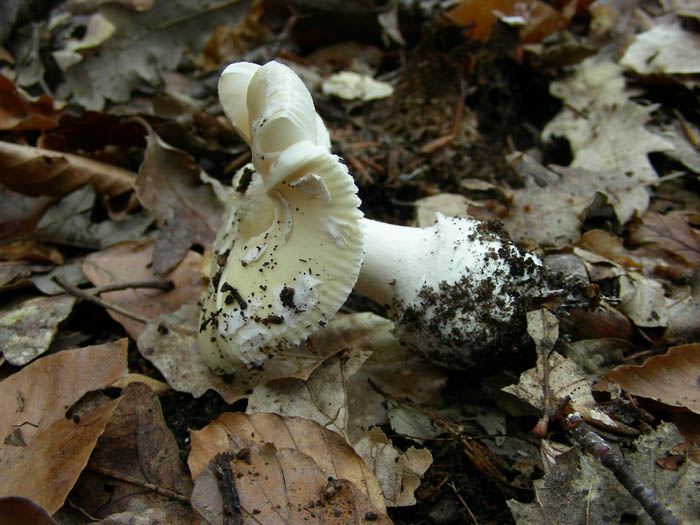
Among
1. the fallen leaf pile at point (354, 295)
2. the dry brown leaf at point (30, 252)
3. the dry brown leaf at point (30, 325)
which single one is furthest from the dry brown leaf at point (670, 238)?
the dry brown leaf at point (30, 252)

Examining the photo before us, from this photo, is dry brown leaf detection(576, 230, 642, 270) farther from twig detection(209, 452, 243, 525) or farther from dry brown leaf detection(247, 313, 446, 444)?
twig detection(209, 452, 243, 525)

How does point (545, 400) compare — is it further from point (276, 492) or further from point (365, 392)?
point (276, 492)

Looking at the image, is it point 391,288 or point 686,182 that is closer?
point 391,288

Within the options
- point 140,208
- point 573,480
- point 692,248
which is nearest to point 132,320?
point 140,208

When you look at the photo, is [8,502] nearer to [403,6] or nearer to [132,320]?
[132,320]

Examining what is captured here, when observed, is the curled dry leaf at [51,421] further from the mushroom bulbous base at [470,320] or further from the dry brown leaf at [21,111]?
the dry brown leaf at [21,111]
